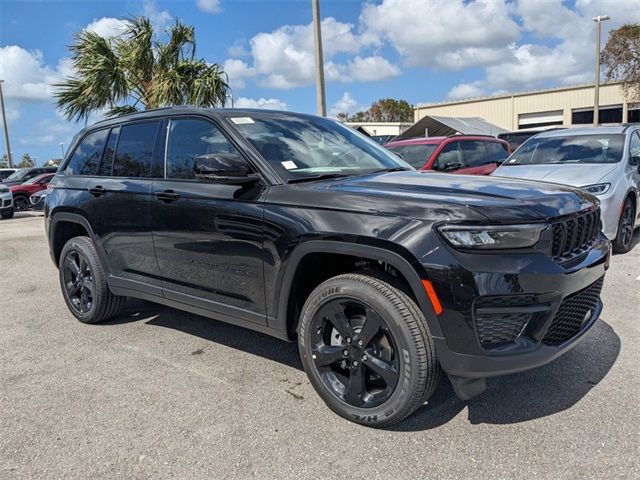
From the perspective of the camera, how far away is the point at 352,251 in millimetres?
2779

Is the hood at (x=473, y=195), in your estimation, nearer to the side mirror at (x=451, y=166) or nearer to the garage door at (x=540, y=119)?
the side mirror at (x=451, y=166)

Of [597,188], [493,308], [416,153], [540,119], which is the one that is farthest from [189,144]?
[540,119]

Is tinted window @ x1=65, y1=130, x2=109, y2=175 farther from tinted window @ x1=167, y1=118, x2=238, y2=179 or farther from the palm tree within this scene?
the palm tree

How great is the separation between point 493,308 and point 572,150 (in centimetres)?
600

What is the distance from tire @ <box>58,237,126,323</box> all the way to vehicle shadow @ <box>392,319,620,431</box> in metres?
2.98

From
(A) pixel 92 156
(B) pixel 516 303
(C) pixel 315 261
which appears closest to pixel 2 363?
(A) pixel 92 156

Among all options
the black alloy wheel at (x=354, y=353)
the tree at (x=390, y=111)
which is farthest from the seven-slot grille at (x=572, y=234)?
the tree at (x=390, y=111)

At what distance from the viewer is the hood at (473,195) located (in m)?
2.59

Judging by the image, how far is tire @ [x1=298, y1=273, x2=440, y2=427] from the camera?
2.66 metres

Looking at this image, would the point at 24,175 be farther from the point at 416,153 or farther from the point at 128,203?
the point at 128,203

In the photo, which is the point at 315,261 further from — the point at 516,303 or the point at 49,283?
the point at 49,283

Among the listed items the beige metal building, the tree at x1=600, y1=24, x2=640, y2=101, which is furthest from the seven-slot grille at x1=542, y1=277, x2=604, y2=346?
the beige metal building

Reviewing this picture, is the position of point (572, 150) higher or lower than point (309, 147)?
lower

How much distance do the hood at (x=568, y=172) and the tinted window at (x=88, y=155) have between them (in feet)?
15.9
